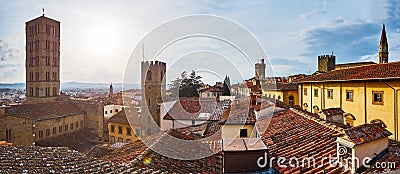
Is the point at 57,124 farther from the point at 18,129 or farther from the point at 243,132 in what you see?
the point at 243,132

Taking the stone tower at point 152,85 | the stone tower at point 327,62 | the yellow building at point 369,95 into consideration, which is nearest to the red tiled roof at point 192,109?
the stone tower at point 152,85

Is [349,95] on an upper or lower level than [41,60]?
lower

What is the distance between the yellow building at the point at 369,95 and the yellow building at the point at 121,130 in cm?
1886

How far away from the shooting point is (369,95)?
1318cm

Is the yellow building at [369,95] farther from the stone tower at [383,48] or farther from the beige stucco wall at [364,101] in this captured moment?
the stone tower at [383,48]

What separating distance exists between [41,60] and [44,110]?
16.1 meters

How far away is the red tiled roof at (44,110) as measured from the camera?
24.8m

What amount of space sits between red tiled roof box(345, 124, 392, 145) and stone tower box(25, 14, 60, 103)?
4368 cm

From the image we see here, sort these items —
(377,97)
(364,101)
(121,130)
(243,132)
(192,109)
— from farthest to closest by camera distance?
(121,130), (192,109), (364,101), (377,97), (243,132)

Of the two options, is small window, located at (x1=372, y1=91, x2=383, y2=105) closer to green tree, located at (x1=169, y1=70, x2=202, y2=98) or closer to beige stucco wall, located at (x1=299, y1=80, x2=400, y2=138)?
beige stucco wall, located at (x1=299, y1=80, x2=400, y2=138)

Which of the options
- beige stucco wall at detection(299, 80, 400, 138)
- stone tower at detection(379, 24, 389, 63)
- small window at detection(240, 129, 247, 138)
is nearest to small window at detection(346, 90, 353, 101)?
beige stucco wall at detection(299, 80, 400, 138)

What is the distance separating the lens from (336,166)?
478 cm

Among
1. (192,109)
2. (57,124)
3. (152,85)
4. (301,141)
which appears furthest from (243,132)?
(57,124)

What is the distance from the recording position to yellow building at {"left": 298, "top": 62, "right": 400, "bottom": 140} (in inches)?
456
